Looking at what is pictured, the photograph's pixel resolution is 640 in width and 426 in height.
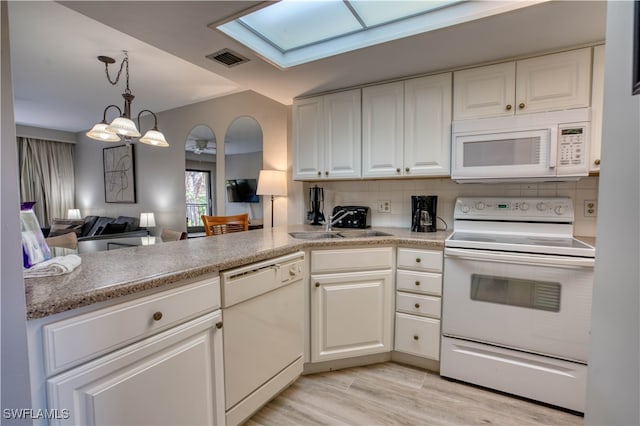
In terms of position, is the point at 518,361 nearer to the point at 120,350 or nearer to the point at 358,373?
the point at 358,373

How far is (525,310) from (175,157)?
4501mm

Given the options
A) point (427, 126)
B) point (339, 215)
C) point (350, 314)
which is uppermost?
point (427, 126)

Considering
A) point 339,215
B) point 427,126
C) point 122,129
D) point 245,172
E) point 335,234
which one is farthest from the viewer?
point 245,172

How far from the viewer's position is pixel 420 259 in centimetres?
190

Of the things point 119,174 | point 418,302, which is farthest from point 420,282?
point 119,174

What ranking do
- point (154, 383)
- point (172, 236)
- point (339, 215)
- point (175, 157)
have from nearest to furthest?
point (154, 383) < point (339, 215) < point (172, 236) < point (175, 157)

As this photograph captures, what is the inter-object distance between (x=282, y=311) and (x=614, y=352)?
134 centimetres

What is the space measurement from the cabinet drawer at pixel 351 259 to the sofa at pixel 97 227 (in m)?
3.51

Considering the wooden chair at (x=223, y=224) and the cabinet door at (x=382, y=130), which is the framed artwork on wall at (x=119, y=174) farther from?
the cabinet door at (x=382, y=130)

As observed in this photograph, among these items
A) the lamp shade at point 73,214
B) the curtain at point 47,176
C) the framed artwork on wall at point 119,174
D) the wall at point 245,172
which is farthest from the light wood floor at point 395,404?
the curtain at point 47,176

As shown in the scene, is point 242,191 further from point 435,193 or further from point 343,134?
point 435,193

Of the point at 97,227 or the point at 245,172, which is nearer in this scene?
the point at 245,172

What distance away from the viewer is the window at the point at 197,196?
4008 millimetres

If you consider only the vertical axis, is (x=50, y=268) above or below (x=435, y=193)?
below
